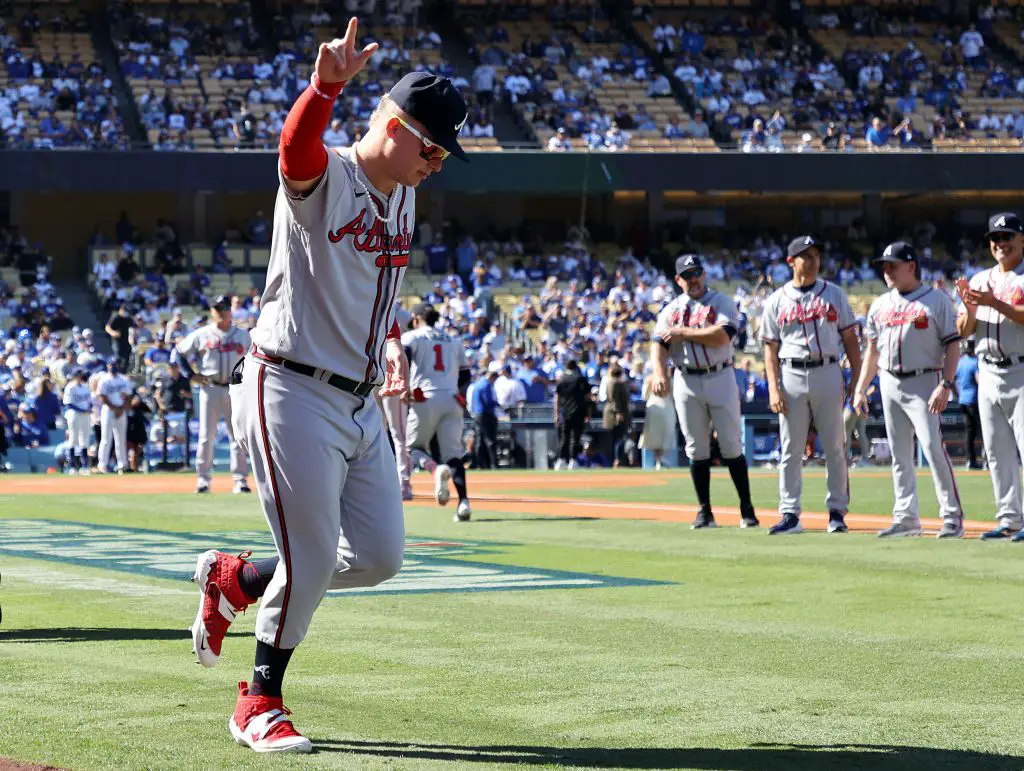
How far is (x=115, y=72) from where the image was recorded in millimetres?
43250

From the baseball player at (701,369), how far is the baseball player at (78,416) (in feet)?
49.2

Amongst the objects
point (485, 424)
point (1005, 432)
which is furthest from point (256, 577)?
point (485, 424)

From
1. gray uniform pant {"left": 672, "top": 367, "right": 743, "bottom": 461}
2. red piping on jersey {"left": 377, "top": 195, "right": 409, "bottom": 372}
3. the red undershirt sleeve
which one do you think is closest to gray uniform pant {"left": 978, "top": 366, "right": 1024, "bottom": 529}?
gray uniform pant {"left": 672, "top": 367, "right": 743, "bottom": 461}

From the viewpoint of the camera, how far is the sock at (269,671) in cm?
508

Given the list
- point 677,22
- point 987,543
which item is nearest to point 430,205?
point 677,22

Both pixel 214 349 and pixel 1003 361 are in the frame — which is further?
pixel 214 349

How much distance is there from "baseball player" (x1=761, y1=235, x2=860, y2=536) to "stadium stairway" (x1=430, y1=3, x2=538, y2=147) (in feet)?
98.0

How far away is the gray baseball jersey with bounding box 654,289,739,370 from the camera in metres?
13.5

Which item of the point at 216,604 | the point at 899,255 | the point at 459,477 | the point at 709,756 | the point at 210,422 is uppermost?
the point at 899,255

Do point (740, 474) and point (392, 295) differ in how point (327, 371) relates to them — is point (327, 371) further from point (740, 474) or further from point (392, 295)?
point (740, 474)

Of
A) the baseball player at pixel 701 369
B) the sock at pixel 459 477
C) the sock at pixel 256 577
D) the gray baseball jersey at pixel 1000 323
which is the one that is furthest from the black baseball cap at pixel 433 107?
the sock at pixel 459 477

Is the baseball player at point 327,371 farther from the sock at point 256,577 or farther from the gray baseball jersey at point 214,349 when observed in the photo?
the gray baseball jersey at point 214,349

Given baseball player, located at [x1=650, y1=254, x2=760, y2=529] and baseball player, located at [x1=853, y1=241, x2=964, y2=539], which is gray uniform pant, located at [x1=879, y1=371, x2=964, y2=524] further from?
baseball player, located at [x1=650, y1=254, x2=760, y2=529]

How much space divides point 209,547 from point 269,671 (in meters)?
7.28
